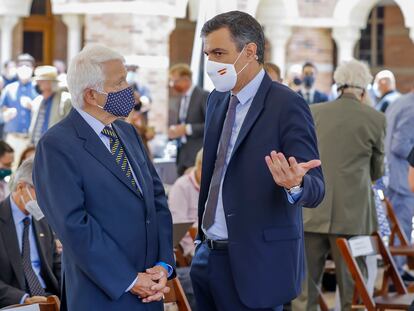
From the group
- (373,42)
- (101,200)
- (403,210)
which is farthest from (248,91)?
(373,42)

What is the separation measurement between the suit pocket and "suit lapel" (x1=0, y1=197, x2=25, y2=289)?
5.33 ft

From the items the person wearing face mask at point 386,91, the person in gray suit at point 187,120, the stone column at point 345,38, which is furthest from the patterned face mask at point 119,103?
the stone column at point 345,38

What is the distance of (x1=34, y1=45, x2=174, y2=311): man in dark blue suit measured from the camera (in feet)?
13.2

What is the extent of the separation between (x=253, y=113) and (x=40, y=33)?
22.9 m

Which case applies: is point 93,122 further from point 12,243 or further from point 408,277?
point 408,277

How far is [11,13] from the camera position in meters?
22.0

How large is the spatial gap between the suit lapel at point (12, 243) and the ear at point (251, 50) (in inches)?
67.8

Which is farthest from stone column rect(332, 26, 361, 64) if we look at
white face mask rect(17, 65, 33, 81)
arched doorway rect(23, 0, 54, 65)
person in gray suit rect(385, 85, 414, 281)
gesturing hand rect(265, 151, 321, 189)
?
gesturing hand rect(265, 151, 321, 189)

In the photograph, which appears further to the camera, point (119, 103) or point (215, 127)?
point (215, 127)

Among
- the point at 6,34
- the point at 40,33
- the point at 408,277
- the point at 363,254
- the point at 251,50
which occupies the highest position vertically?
the point at 251,50

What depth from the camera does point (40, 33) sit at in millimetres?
26625

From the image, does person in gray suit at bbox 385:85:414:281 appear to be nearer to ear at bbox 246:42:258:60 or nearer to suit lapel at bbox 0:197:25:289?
suit lapel at bbox 0:197:25:289

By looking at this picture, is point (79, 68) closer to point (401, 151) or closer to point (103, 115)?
point (103, 115)

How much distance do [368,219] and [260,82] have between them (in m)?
2.72
